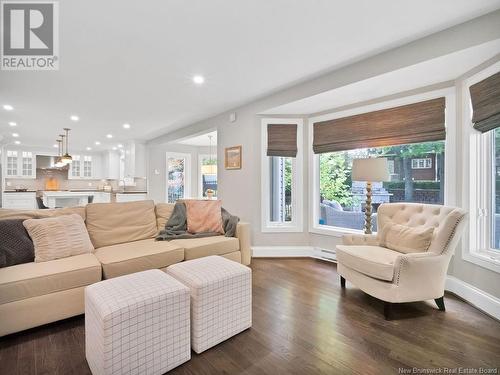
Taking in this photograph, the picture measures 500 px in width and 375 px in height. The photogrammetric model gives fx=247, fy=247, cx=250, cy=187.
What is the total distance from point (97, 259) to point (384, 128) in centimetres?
348

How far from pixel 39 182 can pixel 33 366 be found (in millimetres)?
9063

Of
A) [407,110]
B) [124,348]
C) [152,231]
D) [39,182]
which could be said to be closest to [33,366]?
[124,348]

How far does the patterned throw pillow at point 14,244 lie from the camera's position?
202 centimetres

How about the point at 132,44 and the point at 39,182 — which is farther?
the point at 39,182

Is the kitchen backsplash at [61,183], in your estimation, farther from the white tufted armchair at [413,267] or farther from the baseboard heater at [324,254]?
the white tufted armchair at [413,267]

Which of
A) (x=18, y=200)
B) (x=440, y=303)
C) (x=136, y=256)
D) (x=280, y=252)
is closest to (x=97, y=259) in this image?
(x=136, y=256)

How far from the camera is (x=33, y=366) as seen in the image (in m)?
1.52

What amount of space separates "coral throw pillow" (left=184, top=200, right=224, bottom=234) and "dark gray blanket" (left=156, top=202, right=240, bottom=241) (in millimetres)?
52

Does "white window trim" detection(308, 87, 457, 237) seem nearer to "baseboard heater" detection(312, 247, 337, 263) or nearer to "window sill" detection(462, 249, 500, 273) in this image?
"baseboard heater" detection(312, 247, 337, 263)

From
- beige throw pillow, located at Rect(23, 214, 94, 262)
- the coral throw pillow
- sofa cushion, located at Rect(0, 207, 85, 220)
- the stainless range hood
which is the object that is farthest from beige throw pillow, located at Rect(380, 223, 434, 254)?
the stainless range hood

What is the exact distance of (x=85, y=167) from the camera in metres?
9.16

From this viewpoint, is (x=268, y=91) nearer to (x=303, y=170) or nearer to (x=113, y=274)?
(x=303, y=170)

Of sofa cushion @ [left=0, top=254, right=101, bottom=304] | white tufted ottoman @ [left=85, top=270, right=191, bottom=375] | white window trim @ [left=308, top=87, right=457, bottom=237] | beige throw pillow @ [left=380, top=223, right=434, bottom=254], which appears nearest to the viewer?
white tufted ottoman @ [left=85, top=270, right=191, bottom=375]

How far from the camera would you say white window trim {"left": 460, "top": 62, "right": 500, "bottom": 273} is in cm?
237
